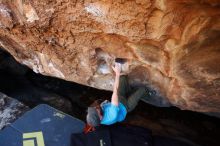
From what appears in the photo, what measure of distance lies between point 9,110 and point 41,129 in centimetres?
62

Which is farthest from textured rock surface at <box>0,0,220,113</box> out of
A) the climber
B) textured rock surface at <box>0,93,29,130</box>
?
textured rock surface at <box>0,93,29,130</box>

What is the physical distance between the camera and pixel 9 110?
11.0ft

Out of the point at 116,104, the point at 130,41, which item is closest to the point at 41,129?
the point at 116,104

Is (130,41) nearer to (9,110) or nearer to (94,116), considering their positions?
(94,116)

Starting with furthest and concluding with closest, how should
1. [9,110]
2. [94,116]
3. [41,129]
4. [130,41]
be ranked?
[9,110]
[41,129]
[94,116]
[130,41]

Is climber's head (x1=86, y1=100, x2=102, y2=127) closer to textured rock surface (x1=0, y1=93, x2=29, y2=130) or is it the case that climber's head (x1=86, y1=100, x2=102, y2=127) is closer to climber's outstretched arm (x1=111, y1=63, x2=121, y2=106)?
climber's outstretched arm (x1=111, y1=63, x2=121, y2=106)

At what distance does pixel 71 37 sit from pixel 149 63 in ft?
2.13

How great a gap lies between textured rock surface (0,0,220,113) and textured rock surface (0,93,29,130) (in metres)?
0.59

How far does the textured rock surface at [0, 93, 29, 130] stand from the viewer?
10.6 ft

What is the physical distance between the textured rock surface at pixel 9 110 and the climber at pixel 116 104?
1020mm

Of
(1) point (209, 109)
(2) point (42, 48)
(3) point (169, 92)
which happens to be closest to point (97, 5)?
(2) point (42, 48)

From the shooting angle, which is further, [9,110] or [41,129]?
[9,110]

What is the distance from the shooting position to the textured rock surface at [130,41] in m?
2.03

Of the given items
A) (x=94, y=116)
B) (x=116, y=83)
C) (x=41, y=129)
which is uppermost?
(x=116, y=83)
